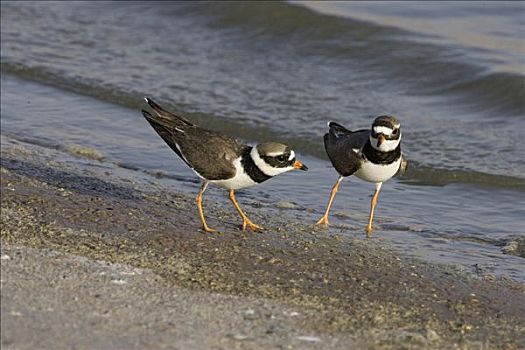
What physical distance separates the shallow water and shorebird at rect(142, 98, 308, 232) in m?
1.16

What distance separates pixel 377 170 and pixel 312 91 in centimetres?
506

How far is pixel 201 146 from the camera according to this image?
22.9ft

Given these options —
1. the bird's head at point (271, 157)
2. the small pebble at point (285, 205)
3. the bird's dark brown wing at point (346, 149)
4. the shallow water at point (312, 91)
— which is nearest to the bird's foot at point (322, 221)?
the shallow water at point (312, 91)

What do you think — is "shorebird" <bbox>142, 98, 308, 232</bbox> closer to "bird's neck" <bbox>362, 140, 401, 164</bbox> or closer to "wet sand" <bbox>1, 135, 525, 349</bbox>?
"wet sand" <bbox>1, 135, 525, 349</bbox>

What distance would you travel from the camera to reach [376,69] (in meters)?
13.4

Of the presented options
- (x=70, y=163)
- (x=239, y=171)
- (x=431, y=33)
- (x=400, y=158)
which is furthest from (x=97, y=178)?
(x=431, y=33)

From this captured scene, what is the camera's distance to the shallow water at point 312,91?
8609 millimetres

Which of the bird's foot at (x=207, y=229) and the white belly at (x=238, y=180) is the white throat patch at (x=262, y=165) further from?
the bird's foot at (x=207, y=229)

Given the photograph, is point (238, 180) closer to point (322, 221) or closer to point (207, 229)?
point (207, 229)

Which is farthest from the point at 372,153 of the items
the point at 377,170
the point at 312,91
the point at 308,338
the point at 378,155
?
the point at 312,91

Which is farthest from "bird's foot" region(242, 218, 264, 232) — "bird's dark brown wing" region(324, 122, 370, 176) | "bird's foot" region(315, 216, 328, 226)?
"bird's dark brown wing" region(324, 122, 370, 176)

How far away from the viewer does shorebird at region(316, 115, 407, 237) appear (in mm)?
7250

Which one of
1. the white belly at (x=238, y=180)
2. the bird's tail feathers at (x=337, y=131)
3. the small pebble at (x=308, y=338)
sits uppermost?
the bird's tail feathers at (x=337, y=131)

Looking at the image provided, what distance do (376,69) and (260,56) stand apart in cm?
170
